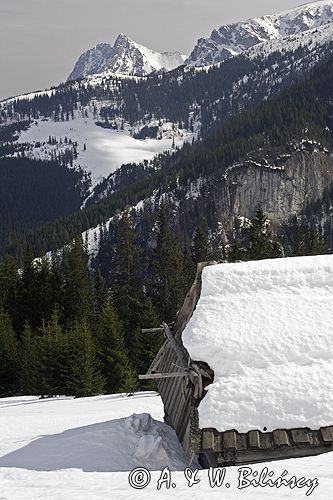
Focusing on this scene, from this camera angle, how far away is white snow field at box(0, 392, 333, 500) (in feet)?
21.9

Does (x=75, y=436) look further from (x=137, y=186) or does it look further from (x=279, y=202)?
(x=137, y=186)

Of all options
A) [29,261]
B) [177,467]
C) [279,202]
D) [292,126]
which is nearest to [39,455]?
[177,467]

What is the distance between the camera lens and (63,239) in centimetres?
16500

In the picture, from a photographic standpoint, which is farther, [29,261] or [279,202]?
[279,202]

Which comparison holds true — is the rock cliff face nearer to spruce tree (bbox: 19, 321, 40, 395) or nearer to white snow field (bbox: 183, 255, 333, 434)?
spruce tree (bbox: 19, 321, 40, 395)

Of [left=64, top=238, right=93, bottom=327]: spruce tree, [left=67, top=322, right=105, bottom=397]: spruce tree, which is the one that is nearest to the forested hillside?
[left=64, top=238, right=93, bottom=327]: spruce tree

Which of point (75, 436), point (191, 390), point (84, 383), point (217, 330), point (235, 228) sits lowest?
point (235, 228)

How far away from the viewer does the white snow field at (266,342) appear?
9.16 metres

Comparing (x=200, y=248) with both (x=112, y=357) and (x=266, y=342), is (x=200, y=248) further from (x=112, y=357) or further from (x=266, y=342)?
(x=266, y=342)

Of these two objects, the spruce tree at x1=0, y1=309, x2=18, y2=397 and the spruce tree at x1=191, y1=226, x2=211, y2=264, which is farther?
the spruce tree at x1=191, y1=226, x2=211, y2=264

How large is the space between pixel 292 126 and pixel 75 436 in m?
149

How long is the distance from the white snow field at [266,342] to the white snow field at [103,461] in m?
1.67

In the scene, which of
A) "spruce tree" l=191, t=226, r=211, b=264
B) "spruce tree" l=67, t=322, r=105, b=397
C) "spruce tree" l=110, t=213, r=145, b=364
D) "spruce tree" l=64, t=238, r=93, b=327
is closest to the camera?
"spruce tree" l=67, t=322, r=105, b=397

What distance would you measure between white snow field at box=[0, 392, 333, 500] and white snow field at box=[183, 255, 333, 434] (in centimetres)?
167
